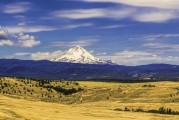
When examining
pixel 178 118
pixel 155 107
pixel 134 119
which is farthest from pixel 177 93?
pixel 134 119

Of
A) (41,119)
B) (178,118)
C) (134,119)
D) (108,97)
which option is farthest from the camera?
(108,97)

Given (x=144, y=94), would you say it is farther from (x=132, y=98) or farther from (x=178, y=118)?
(x=178, y=118)

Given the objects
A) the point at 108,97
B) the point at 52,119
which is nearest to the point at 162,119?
the point at 52,119

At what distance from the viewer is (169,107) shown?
467 ft

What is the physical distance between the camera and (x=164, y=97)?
18412 centimetres

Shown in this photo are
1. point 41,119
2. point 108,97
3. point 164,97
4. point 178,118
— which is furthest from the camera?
point 108,97

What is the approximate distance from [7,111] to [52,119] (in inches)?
387

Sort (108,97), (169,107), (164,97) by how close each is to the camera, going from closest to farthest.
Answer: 1. (169,107)
2. (164,97)
3. (108,97)

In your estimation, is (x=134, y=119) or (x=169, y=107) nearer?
(x=134, y=119)

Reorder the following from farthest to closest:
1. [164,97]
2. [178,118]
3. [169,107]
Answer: [164,97], [169,107], [178,118]

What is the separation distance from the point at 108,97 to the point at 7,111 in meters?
115

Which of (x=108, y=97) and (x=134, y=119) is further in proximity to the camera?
(x=108, y=97)

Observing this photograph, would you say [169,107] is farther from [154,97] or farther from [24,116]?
[24,116]

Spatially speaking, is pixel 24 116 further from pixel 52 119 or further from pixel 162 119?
pixel 162 119
